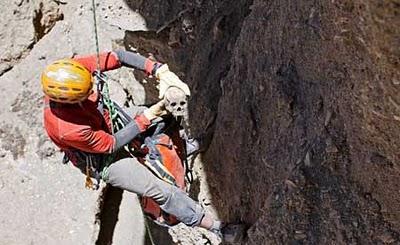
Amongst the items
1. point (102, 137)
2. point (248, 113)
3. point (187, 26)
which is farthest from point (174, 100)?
point (187, 26)

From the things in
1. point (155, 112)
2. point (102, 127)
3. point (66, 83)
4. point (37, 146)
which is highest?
point (66, 83)

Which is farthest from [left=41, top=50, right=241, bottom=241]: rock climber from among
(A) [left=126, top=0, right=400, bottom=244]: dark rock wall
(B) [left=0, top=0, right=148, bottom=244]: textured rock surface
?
(B) [left=0, top=0, right=148, bottom=244]: textured rock surface

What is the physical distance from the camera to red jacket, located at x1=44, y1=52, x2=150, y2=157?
416cm

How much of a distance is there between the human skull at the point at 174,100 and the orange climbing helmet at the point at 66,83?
45 cm

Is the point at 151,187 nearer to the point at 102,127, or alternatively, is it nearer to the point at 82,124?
the point at 102,127

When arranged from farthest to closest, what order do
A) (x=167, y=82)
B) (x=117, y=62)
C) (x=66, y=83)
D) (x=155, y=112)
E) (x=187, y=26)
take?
1. (x=187, y=26)
2. (x=117, y=62)
3. (x=155, y=112)
4. (x=167, y=82)
5. (x=66, y=83)

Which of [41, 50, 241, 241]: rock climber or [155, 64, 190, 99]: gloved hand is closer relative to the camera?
[41, 50, 241, 241]: rock climber

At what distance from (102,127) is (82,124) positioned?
0.31 meters

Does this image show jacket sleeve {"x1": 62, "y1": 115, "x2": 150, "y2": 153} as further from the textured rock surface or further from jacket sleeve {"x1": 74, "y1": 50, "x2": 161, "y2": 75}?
the textured rock surface

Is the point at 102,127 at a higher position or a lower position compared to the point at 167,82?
lower

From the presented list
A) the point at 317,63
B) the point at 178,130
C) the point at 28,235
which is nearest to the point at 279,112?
the point at 317,63

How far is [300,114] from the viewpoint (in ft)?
13.3

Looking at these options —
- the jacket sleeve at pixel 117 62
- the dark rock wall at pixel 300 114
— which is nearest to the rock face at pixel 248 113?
the dark rock wall at pixel 300 114

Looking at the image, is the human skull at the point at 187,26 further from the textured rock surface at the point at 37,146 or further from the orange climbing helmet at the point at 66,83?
the orange climbing helmet at the point at 66,83
